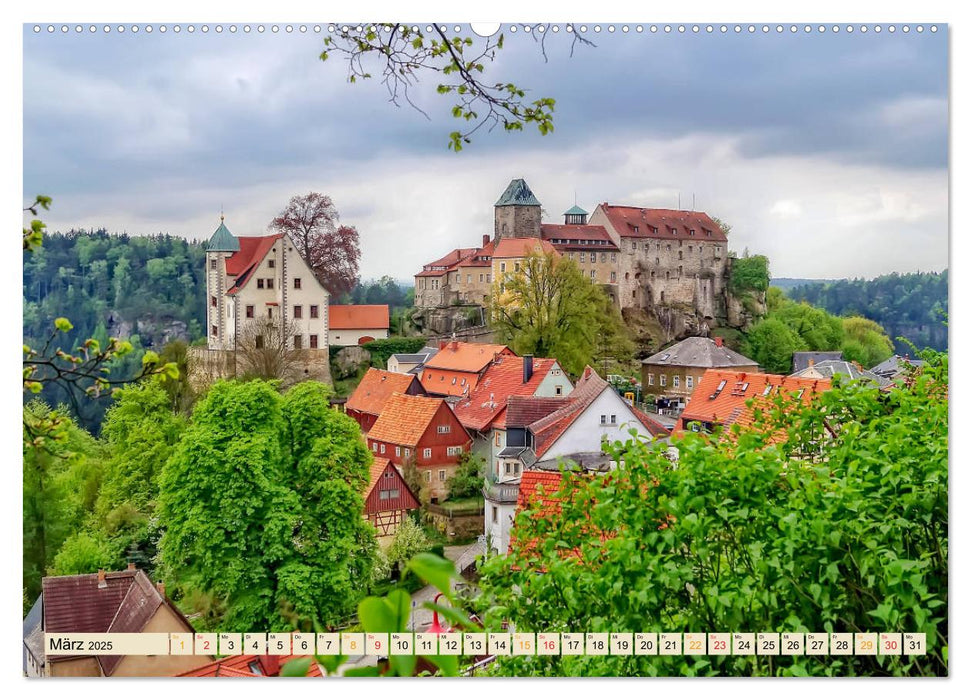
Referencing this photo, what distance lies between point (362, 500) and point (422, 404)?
1.76 ft

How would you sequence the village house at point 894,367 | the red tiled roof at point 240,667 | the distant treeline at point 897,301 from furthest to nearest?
the village house at point 894,367 < the distant treeline at point 897,301 < the red tiled roof at point 240,667

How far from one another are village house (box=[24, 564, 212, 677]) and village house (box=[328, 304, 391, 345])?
1373 mm

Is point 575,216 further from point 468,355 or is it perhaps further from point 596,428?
point 596,428

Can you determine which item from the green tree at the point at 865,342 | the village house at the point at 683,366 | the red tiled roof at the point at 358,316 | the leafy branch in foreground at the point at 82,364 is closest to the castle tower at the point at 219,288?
the red tiled roof at the point at 358,316

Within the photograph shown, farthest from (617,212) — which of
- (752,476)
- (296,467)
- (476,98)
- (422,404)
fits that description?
(296,467)

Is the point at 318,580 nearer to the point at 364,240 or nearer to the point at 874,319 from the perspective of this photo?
the point at 364,240

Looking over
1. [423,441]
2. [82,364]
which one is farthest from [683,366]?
[82,364]

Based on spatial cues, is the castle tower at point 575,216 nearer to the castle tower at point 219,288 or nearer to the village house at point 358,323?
the village house at point 358,323

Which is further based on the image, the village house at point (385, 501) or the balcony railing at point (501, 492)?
the village house at point (385, 501)

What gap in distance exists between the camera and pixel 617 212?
173 inches

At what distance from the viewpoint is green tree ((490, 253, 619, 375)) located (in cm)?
475

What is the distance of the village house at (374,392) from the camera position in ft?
15.4

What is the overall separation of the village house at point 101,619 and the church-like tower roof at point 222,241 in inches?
55.3

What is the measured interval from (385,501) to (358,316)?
88 cm
